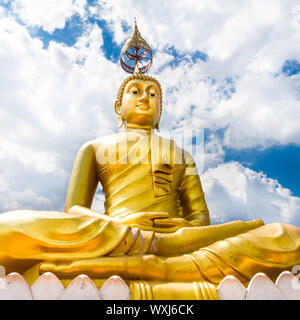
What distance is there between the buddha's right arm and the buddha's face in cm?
78

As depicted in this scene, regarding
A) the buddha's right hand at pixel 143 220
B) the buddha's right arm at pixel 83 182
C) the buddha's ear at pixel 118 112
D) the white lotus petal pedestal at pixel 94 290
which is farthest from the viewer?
the buddha's ear at pixel 118 112

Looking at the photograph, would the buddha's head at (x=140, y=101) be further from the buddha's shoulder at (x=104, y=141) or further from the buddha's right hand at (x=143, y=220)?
the buddha's right hand at (x=143, y=220)

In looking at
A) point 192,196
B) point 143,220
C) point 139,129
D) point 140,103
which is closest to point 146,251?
point 143,220

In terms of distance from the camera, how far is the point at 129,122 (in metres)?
4.69

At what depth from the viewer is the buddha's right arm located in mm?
3662

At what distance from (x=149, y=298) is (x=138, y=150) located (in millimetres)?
2013

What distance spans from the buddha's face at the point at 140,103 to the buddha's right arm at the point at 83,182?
78 cm

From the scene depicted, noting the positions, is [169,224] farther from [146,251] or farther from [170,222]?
[146,251]

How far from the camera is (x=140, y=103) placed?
4.58 m

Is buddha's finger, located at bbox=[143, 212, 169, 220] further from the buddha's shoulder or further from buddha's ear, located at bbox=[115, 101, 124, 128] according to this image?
buddha's ear, located at bbox=[115, 101, 124, 128]

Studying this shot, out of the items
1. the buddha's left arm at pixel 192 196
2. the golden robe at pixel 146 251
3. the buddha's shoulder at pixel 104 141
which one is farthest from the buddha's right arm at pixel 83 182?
the buddha's left arm at pixel 192 196

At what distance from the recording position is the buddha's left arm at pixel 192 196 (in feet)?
12.6
